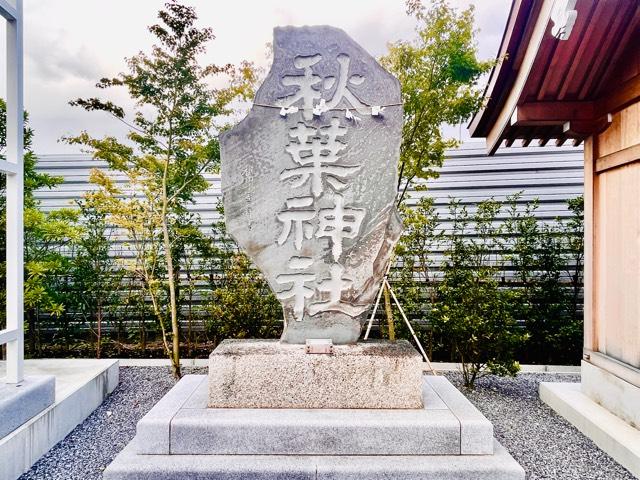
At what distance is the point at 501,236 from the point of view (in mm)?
6395

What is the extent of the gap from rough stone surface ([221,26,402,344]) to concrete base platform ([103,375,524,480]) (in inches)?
31.8

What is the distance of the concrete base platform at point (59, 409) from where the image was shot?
3.14 m

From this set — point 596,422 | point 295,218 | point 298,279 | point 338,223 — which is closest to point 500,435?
point 596,422

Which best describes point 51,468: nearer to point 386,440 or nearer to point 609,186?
point 386,440

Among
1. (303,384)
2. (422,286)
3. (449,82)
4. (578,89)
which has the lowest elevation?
(303,384)

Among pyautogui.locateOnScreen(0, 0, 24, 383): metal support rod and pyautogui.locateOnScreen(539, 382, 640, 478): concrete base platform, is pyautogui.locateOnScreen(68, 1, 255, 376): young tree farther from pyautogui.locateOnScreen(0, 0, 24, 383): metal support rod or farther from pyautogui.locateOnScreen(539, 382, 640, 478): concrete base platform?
pyautogui.locateOnScreen(539, 382, 640, 478): concrete base platform

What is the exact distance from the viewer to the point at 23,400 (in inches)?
132

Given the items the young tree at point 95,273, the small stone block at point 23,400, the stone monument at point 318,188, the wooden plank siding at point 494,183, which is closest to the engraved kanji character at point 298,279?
the stone monument at point 318,188

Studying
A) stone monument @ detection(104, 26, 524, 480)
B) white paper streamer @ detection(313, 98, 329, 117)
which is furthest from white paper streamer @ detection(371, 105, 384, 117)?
white paper streamer @ detection(313, 98, 329, 117)

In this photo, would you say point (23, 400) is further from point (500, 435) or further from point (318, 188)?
point (500, 435)

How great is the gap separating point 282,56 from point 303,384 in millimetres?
2833

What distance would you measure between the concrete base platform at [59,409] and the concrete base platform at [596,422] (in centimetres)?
460

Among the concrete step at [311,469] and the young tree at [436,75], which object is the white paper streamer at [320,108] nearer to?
the young tree at [436,75]

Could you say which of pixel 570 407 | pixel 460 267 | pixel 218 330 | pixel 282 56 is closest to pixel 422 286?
pixel 460 267
